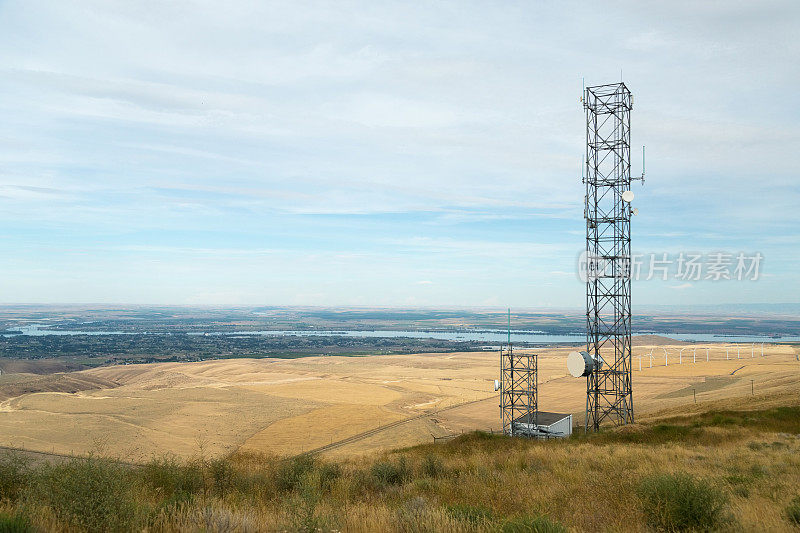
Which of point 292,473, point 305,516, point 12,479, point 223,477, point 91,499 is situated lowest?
point 292,473

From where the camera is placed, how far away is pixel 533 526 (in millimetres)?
5820

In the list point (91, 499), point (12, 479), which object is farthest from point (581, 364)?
point (91, 499)

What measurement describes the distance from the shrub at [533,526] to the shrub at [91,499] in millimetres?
4570

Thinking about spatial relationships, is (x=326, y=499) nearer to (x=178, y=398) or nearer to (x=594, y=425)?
(x=594, y=425)

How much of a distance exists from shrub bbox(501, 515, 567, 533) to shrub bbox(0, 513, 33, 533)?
216 inches

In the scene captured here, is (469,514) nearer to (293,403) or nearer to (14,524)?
(14,524)

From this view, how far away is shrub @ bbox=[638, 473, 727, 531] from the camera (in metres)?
6.65

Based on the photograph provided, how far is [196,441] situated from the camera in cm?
3578

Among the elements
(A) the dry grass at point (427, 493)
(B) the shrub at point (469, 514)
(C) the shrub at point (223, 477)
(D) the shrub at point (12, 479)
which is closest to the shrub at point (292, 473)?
(A) the dry grass at point (427, 493)

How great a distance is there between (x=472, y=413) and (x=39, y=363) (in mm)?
89517

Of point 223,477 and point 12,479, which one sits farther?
point 223,477

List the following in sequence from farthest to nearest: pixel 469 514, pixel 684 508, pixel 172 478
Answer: pixel 172 478 < pixel 469 514 < pixel 684 508

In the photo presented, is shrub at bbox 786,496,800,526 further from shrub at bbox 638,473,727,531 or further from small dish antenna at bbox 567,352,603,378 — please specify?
small dish antenna at bbox 567,352,603,378

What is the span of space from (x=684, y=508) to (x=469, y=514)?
2.83 meters
